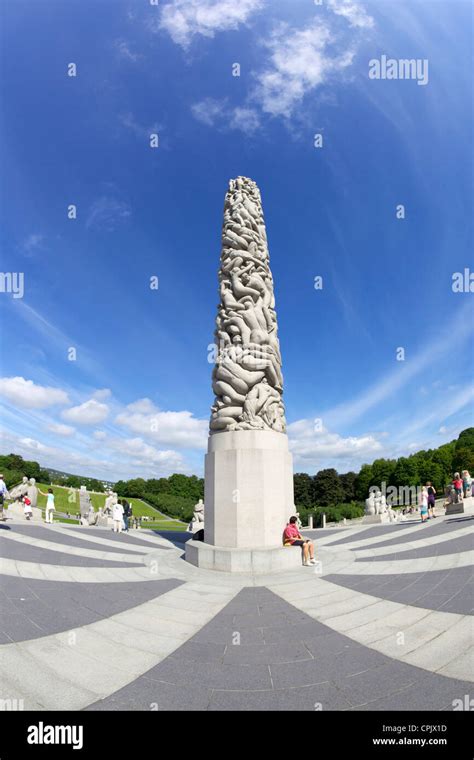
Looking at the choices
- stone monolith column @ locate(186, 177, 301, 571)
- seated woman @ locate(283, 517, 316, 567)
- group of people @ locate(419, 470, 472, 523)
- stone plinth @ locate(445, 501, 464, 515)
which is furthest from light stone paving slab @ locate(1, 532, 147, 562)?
stone plinth @ locate(445, 501, 464, 515)

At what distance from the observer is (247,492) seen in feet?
34.4

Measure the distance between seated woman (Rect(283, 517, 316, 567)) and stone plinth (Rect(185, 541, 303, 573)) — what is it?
16 cm

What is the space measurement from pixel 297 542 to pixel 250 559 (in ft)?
5.22

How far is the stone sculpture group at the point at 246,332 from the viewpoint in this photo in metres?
11.6

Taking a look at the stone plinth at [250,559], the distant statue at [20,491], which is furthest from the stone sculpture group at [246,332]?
the distant statue at [20,491]

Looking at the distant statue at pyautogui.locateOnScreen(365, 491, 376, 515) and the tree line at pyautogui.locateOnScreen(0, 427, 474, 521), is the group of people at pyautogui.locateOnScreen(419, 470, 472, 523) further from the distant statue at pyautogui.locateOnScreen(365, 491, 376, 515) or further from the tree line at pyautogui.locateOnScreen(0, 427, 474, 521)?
the tree line at pyautogui.locateOnScreen(0, 427, 474, 521)

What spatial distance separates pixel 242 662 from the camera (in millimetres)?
4391

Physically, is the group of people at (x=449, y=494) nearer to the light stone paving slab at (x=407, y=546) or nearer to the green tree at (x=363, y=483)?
the light stone paving slab at (x=407, y=546)

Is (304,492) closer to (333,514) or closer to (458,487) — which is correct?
(333,514)

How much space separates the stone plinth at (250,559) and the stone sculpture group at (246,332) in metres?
3.53

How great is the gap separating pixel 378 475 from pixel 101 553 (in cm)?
10696

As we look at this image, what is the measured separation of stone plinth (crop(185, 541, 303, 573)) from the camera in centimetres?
922
